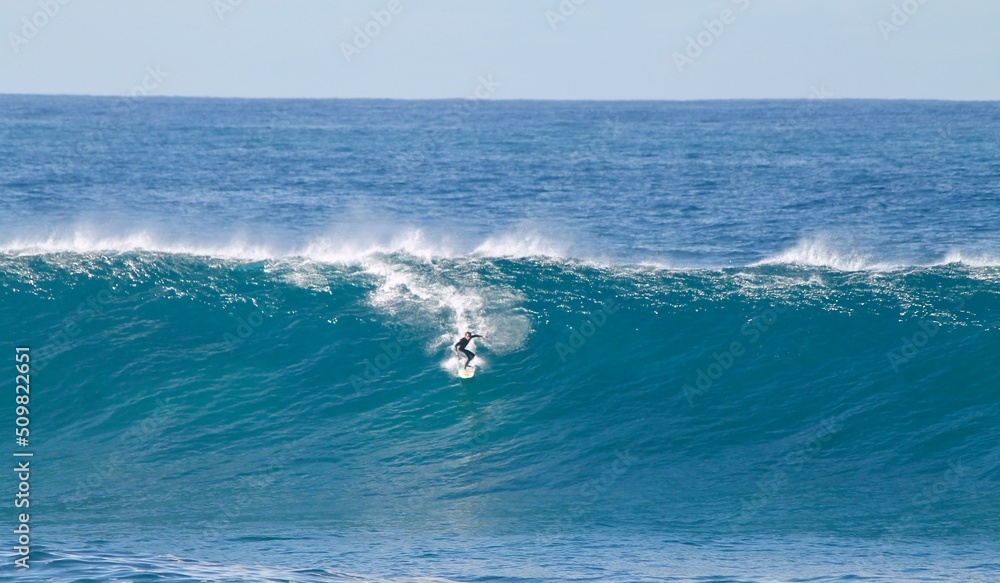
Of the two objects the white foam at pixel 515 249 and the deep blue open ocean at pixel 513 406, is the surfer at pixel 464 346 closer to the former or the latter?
the deep blue open ocean at pixel 513 406

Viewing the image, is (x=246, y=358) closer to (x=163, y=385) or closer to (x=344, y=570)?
(x=163, y=385)

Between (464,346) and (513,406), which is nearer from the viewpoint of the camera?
(513,406)

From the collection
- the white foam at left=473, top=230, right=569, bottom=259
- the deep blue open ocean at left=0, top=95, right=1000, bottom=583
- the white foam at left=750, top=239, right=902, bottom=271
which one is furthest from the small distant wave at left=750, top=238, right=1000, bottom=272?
the white foam at left=473, top=230, right=569, bottom=259

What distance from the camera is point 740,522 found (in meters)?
14.6

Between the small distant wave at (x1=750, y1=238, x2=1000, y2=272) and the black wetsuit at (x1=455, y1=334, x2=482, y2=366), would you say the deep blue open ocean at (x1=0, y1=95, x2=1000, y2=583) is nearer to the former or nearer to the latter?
the small distant wave at (x1=750, y1=238, x2=1000, y2=272)

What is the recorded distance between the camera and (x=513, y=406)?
18.8m

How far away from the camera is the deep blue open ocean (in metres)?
13.7

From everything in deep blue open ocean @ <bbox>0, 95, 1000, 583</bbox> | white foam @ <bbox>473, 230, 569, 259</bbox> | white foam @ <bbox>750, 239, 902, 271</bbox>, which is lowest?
deep blue open ocean @ <bbox>0, 95, 1000, 583</bbox>

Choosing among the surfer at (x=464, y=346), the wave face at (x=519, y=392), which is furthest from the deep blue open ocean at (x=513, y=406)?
the surfer at (x=464, y=346)

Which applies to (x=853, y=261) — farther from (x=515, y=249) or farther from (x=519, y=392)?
(x=519, y=392)

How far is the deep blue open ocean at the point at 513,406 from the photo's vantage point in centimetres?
1370

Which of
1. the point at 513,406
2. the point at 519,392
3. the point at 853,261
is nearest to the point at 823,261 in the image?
the point at 853,261

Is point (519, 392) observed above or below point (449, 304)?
below

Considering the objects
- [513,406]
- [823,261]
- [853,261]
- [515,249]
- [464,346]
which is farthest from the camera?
[515,249]
